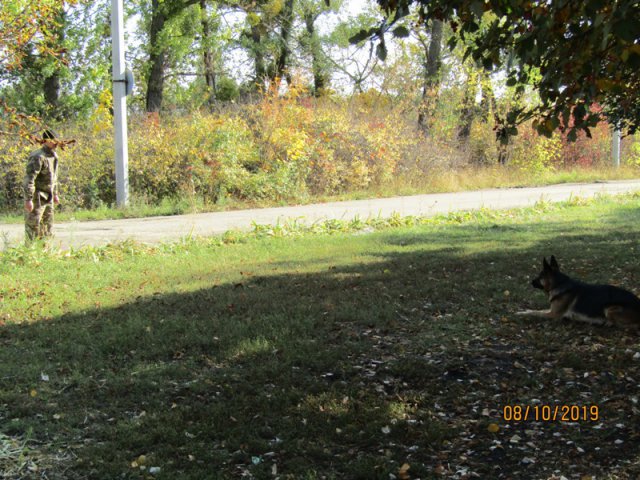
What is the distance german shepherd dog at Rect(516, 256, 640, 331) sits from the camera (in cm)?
583

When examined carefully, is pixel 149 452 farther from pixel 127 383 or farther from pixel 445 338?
pixel 445 338

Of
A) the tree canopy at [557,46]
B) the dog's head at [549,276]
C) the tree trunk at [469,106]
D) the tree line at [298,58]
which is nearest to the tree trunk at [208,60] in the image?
→ the tree line at [298,58]

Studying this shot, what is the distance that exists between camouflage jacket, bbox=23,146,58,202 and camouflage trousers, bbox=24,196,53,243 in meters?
0.12

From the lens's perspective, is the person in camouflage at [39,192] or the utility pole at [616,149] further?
the utility pole at [616,149]

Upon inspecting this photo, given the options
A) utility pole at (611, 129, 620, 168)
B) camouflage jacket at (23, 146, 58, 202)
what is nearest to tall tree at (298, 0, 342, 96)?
utility pole at (611, 129, 620, 168)

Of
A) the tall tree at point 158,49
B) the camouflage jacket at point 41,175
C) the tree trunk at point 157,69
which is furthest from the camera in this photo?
the tree trunk at point 157,69

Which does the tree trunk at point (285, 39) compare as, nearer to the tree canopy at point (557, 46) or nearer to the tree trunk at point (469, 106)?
the tree trunk at point (469, 106)

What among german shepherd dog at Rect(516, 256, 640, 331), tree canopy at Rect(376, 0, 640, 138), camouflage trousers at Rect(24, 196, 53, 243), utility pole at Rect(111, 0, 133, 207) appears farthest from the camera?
utility pole at Rect(111, 0, 133, 207)

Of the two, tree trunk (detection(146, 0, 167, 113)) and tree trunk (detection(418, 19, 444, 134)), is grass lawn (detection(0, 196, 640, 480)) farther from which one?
tree trunk (detection(146, 0, 167, 113))

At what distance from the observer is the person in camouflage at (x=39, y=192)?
10.2 meters

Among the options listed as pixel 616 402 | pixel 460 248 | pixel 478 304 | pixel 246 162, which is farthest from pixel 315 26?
pixel 616 402

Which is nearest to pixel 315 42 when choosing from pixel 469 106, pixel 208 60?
pixel 208 60
